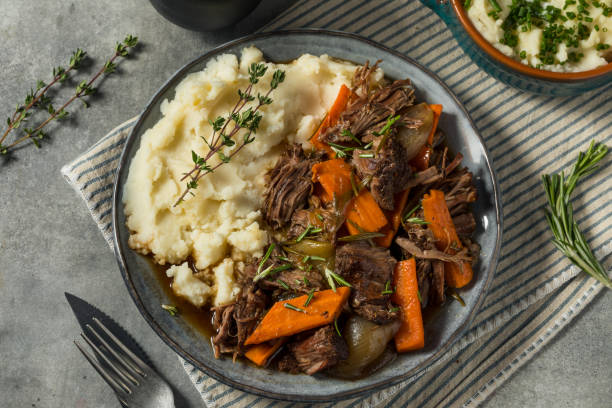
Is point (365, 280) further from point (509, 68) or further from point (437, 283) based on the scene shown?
point (509, 68)

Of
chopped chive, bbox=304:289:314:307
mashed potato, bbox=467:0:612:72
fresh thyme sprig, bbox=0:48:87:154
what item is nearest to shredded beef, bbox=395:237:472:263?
chopped chive, bbox=304:289:314:307

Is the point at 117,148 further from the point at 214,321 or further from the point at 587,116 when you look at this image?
the point at 587,116

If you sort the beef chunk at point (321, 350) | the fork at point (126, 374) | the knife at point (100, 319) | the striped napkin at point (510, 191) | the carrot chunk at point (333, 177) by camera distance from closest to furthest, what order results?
the beef chunk at point (321, 350) → the carrot chunk at point (333, 177) → the fork at point (126, 374) → the knife at point (100, 319) → the striped napkin at point (510, 191)

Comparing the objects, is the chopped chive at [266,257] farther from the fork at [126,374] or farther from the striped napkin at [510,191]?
the striped napkin at [510,191]

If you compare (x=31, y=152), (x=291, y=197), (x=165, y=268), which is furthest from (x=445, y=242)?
(x=31, y=152)

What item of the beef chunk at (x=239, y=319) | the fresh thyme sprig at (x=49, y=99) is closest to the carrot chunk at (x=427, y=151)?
the beef chunk at (x=239, y=319)

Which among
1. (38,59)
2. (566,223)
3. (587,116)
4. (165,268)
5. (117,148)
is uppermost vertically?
(38,59)

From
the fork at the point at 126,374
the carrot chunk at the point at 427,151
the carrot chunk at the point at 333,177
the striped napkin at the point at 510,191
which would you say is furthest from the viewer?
the striped napkin at the point at 510,191

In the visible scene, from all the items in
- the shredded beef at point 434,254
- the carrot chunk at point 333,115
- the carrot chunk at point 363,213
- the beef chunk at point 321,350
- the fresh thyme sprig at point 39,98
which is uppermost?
the fresh thyme sprig at point 39,98
